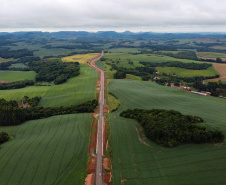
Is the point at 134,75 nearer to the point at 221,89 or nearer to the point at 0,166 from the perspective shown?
the point at 221,89

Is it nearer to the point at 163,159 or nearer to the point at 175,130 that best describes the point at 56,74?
the point at 175,130

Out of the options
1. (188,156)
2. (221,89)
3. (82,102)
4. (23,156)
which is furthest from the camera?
(221,89)

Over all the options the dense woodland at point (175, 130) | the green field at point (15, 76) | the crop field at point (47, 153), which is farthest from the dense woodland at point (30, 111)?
the green field at point (15, 76)

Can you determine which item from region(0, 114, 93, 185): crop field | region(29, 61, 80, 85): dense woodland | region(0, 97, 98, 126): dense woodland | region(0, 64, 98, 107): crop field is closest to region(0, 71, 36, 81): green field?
region(29, 61, 80, 85): dense woodland

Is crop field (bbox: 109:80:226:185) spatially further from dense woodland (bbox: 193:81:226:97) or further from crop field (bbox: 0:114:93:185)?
dense woodland (bbox: 193:81:226:97)

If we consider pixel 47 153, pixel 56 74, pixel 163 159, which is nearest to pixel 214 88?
pixel 163 159

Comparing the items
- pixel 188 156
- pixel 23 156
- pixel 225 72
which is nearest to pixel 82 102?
pixel 23 156

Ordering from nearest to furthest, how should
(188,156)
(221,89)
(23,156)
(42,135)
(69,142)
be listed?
(188,156) → (23,156) → (69,142) → (42,135) → (221,89)
